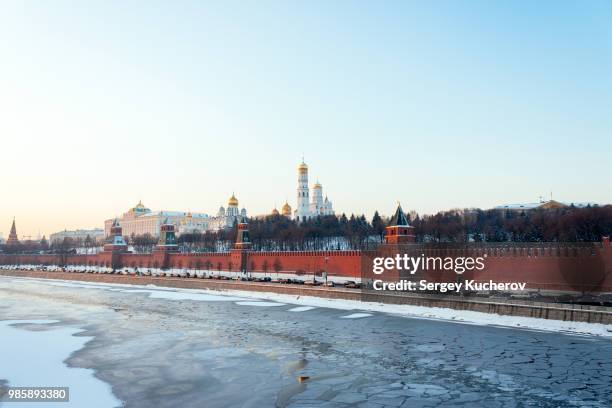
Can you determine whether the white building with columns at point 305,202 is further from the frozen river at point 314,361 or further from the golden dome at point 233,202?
the frozen river at point 314,361

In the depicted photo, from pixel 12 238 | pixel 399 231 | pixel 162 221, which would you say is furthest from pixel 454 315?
pixel 12 238

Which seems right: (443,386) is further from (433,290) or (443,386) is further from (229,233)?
(229,233)

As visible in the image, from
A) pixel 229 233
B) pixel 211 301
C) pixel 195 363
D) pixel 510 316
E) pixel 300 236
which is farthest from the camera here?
pixel 229 233

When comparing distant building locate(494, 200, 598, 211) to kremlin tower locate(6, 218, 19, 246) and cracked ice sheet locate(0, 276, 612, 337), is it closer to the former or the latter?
cracked ice sheet locate(0, 276, 612, 337)

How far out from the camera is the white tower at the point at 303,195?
75.6 m

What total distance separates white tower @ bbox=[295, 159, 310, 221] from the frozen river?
184ft

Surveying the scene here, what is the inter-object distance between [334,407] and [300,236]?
144 ft

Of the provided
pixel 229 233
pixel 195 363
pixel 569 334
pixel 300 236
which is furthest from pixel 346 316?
pixel 229 233

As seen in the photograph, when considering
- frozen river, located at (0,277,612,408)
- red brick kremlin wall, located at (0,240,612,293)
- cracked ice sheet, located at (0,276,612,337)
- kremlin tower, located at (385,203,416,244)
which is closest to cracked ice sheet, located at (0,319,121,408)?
frozen river, located at (0,277,612,408)

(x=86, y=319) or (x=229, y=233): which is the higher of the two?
(x=229, y=233)

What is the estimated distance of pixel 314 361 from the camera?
11.6 metres

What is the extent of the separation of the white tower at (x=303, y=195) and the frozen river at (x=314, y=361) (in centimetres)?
5604

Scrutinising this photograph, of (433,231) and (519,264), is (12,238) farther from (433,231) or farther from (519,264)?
(519,264)

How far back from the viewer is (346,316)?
1916 cm
